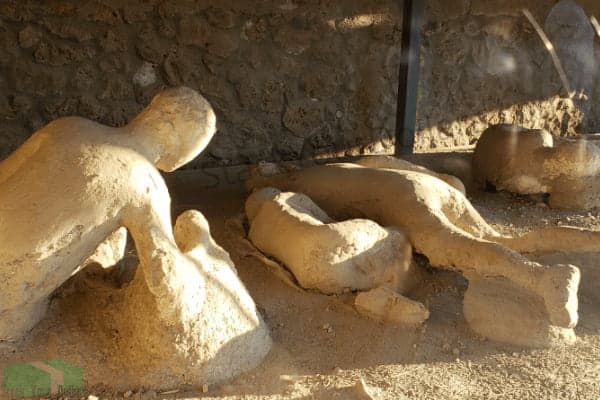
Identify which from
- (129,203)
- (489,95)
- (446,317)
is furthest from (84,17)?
(489,95)

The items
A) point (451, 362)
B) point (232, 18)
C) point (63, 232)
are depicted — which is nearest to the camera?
point (63, 232)

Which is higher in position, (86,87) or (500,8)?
(500,8)

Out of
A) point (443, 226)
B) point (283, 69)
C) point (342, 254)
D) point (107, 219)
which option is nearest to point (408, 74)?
point (283, 69)

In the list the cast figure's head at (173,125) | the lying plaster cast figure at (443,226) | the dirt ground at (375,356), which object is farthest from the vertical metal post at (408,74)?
the cast figure's head at (173,125)

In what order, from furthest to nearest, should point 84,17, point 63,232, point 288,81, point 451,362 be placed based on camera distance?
point 288,81
point 84,17
point 451,362
point 63,232

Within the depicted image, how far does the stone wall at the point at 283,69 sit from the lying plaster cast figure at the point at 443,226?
102 cm

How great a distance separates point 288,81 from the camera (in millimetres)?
4230

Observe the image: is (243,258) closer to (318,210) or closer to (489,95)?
(318,210)

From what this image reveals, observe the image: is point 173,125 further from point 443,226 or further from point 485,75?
point 485,75

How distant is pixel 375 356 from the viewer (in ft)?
6.92

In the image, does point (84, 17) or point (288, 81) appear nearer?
point (84, 17)

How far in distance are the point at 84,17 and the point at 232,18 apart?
34.2 inches

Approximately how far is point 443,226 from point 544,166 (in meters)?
1.40

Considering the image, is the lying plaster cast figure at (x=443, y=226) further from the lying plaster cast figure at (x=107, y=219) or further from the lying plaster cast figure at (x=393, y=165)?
the lying plaster cast figure at (x=107, y=219)
